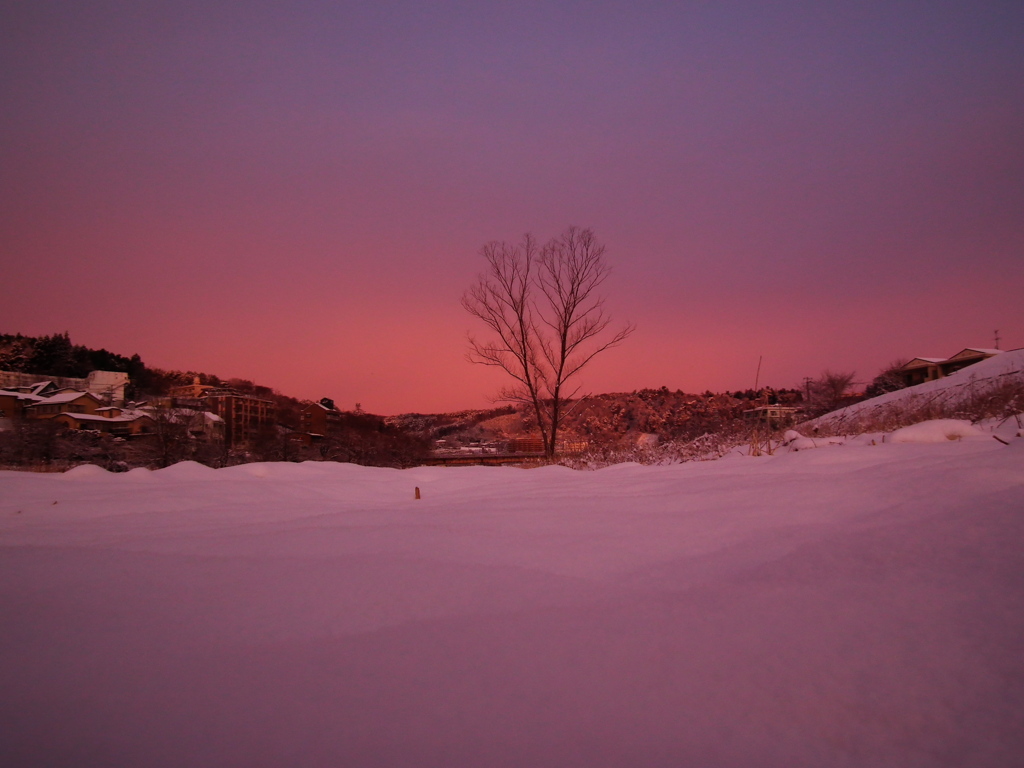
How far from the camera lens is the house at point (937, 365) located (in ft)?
53.8

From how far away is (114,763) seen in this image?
2.17ft

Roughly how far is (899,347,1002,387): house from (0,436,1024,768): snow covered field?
18211 mm

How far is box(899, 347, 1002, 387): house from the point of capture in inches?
646

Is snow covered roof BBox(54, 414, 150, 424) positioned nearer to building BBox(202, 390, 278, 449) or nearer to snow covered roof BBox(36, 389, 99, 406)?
snow covered roof BBox(36, 389, 99, 406)

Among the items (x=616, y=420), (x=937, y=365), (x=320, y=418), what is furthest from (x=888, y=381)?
(x=320, y=418)

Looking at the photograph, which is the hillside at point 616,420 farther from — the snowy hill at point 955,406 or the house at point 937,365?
the house at point 937,365

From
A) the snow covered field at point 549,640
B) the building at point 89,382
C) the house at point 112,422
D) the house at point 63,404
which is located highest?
the building at point 89,382

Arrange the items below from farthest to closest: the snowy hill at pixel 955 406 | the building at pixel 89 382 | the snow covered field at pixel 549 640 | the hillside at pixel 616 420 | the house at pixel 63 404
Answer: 1. the hillside at pixel 616 420
2. the building at pixel 89 382
3. the house at pixel 63 404
4. the snowy hill at pixel 955 406
5. the snow covered field at pixel 549 640

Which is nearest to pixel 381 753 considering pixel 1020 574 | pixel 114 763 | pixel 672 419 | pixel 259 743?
pixel 259 743

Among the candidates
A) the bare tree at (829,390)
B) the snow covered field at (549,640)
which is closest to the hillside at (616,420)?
the bare tree at (829,390)

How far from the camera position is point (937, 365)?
17.6 metres

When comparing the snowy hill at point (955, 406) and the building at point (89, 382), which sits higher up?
the building at point (89, 382)

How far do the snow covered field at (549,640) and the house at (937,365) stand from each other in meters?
18.2

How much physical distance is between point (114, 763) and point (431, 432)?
11.4 meters
